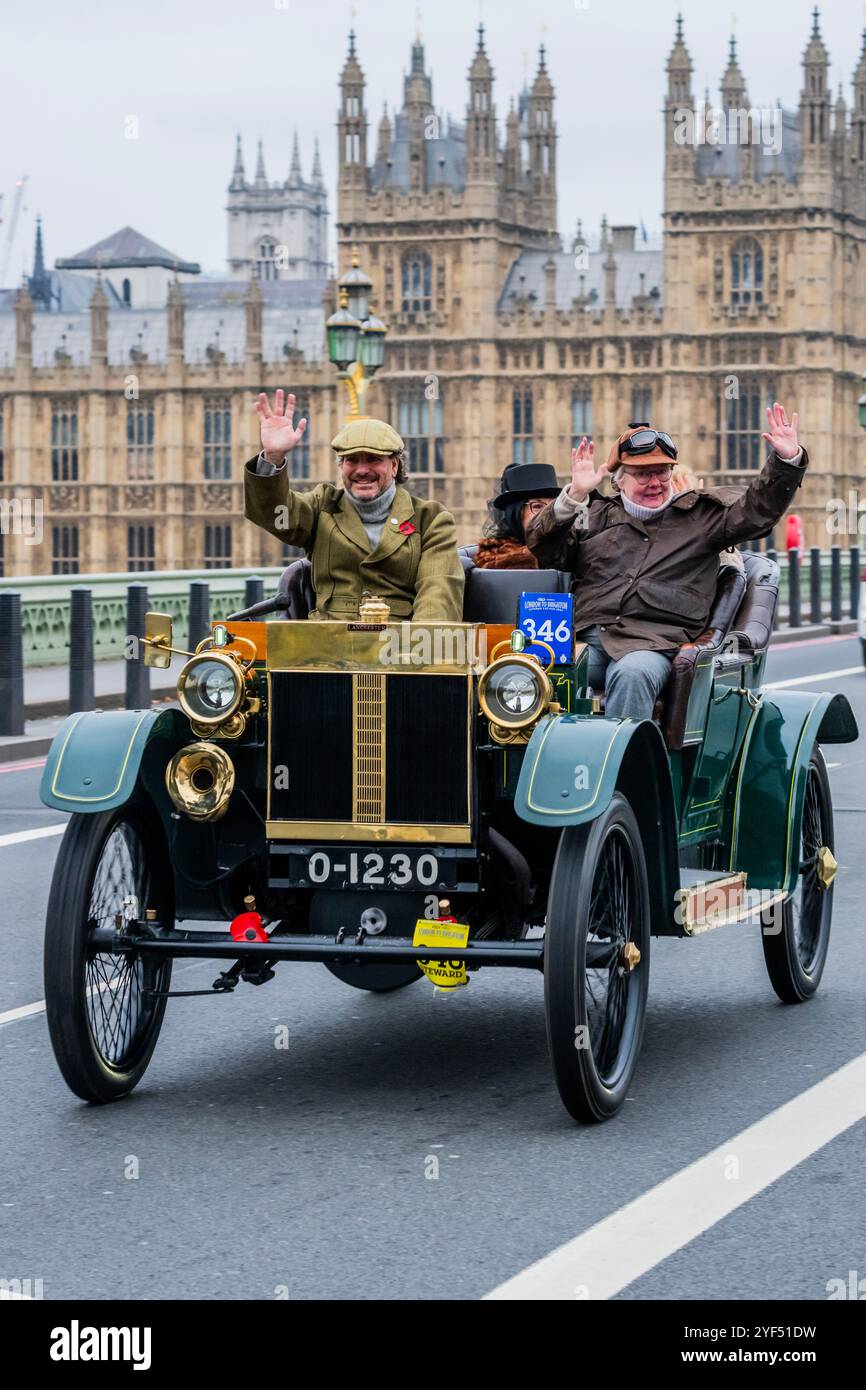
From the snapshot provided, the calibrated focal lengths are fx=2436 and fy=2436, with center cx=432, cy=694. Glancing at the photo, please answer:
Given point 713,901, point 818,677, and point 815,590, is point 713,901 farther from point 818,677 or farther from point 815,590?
point 815,590

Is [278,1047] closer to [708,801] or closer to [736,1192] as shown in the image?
[708,801]

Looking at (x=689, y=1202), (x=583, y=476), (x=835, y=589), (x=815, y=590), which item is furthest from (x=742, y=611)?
(x=835, y=589)

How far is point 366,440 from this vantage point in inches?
257

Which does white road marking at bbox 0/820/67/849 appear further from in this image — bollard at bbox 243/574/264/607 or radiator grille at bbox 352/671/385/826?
bollard at bbox 243/574/264/607

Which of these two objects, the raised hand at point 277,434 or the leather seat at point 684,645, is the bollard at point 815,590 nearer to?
the leather seat at point 684,645

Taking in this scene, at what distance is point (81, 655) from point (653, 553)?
11.7m

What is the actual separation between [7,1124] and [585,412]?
284 ft

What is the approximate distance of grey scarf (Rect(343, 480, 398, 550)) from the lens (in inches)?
263

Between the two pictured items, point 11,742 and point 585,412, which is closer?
point 11,742

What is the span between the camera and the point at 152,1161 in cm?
557

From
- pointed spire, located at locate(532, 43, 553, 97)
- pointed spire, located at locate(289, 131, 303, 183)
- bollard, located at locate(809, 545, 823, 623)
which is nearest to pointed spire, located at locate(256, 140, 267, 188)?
pointed spire, located at locate(289, 131, 303, 183)

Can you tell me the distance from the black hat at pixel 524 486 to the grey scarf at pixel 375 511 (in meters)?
0.82

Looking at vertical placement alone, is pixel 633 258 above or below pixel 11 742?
above

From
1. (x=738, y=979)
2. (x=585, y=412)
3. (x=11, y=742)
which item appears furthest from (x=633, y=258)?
(x=738, y=979)
